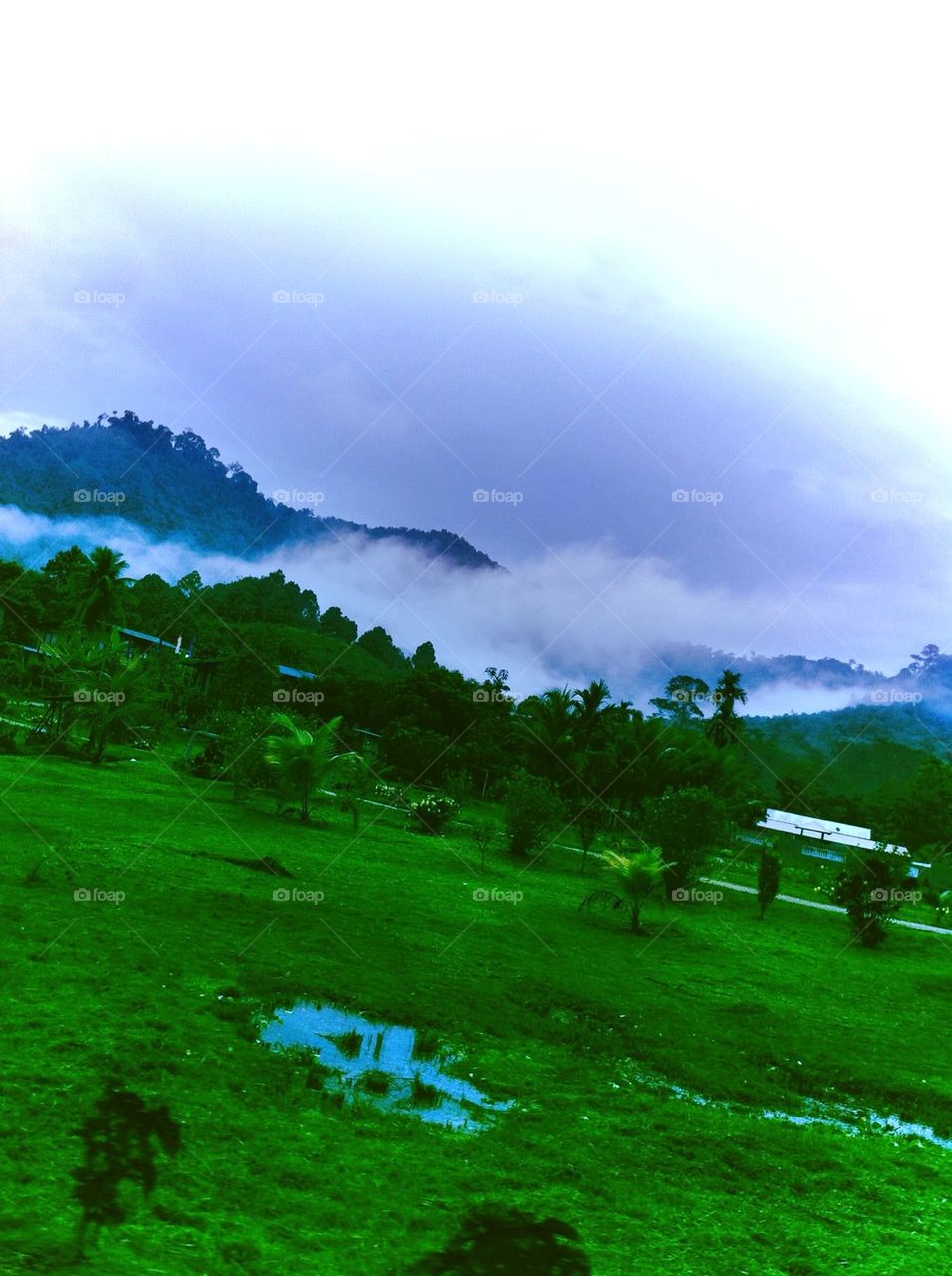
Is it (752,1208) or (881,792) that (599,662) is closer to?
(881,792)

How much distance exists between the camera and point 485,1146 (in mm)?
5668

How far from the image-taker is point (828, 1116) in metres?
7.50

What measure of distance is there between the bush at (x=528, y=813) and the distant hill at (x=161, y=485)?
356ft

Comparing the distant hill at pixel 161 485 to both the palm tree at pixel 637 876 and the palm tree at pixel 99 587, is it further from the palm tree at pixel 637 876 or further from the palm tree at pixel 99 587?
the palm tree at pixel 637 876

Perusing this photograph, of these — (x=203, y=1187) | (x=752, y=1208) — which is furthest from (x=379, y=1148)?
(x=752, y=1208)

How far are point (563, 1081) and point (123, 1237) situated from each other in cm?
392

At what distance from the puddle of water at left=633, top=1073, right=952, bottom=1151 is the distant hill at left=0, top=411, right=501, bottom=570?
123 metres

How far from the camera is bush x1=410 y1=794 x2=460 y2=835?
23469 mm

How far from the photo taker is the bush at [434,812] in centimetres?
2347

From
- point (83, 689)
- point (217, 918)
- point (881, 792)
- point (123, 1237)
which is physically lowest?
point (123, 1237)

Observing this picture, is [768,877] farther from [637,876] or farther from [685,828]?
[637,876]

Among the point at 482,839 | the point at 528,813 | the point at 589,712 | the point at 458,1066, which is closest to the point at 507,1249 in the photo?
the point at 458,1066

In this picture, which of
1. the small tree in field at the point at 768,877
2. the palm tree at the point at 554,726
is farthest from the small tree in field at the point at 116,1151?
the palm tree at the point at 554,726

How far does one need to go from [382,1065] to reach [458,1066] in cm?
62
